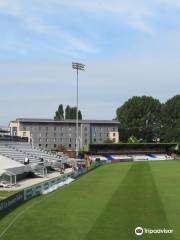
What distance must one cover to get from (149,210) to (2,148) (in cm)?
4986

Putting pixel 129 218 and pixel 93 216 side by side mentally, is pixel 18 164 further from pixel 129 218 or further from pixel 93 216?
pixel 129 218

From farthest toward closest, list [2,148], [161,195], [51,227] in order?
[2,148], [161,195], [51,227]

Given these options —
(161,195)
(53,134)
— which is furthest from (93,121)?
(161,195)

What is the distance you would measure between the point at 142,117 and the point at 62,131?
32.6 m

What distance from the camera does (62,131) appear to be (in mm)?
188500

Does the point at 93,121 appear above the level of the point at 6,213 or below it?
above

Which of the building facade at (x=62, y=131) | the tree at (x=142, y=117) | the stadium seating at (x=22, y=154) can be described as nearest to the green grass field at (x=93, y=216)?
the stadium seating at (x=22, y=154)

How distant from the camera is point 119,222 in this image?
24.4 metres

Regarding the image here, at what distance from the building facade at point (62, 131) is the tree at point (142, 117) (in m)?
5.17

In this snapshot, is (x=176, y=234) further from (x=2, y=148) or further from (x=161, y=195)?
(x=2, y=148)

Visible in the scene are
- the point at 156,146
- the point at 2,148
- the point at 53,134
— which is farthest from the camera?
the point at 53,134

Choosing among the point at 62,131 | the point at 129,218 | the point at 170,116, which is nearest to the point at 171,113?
the point at 170,116

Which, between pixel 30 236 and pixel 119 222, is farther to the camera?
pixel 119 222

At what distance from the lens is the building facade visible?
18438 cm
